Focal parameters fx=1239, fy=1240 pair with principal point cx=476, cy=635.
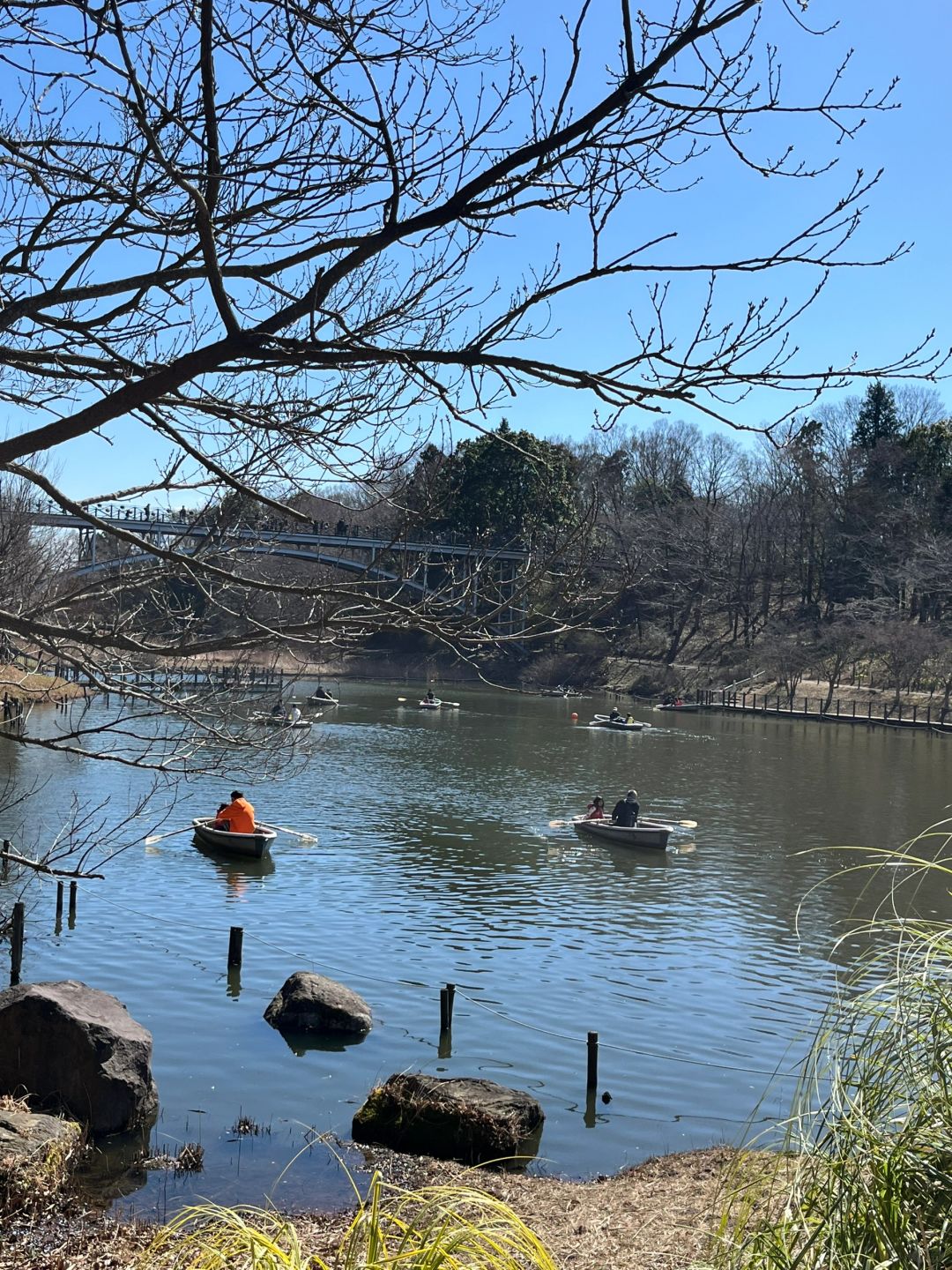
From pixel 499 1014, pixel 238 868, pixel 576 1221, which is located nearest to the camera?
pixel 576 1221

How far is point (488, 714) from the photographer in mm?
56438

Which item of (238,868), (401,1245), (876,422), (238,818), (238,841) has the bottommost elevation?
(238,868)

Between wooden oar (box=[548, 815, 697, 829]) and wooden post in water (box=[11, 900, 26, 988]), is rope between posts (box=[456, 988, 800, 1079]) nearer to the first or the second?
wooden post in water (box=[11, 900, 26, 988])

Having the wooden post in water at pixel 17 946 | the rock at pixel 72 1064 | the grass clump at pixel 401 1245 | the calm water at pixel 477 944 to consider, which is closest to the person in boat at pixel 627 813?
the calm water at pixel 477 944

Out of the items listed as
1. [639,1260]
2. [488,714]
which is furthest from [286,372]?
[488,714]

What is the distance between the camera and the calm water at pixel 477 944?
11.0m

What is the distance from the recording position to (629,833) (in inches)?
999

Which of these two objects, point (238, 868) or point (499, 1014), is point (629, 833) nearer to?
point (238, 868)

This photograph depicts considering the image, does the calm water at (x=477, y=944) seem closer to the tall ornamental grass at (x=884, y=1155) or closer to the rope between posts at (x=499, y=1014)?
the rope between posts at (x=499, y=1014)

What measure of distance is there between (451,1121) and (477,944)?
7.40 metres

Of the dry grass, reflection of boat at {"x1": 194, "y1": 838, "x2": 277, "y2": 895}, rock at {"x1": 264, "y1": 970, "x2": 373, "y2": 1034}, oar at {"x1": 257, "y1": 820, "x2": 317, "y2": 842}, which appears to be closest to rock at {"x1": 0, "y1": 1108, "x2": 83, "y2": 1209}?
the dry grass

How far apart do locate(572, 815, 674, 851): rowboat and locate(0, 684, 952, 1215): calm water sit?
639mm

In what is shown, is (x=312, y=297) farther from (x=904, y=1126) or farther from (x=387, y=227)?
(x=904, y=1126)

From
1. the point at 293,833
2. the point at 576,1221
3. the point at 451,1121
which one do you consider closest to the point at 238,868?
the point at 293,833
